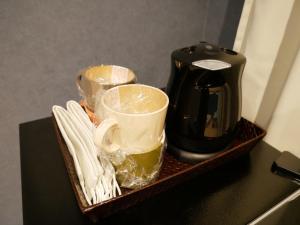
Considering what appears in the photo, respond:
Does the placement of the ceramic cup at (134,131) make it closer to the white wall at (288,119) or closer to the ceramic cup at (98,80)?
the ceramic cup at (98,80)

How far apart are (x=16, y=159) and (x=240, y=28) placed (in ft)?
2.83

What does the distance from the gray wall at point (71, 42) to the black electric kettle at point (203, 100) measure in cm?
34

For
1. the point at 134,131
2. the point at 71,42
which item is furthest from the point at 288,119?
the point at 71,42

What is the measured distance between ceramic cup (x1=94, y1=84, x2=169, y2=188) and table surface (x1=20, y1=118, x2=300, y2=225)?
7 cm

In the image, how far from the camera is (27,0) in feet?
2.16

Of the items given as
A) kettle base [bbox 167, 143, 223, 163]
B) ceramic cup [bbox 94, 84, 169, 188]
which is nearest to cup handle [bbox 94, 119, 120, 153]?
ceramic cup [bbox 94, 84, 169, 188]

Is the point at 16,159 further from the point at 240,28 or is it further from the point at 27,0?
the point at 240,28

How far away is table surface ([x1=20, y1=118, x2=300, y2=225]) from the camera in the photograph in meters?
0.48

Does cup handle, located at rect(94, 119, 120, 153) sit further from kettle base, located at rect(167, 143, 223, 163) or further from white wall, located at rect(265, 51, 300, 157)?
white wall, located at rect(265, 51, 300, 157)

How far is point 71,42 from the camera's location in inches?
29.7

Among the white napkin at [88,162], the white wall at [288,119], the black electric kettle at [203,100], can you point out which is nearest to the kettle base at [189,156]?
the black electric kettle at [203,100]

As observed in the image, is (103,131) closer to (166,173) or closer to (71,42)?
(166,173)

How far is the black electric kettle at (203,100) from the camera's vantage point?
496 mm

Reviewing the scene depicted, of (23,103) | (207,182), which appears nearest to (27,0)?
(23,103)
